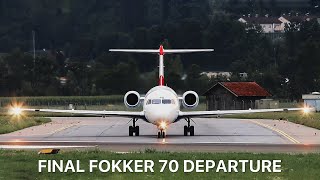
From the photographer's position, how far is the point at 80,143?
43.3 metres

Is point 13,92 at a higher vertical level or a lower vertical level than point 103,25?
lower

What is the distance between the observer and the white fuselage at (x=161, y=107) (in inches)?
1859

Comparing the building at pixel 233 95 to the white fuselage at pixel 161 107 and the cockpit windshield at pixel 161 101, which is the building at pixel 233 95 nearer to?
the white fuselage at pixel 161 107

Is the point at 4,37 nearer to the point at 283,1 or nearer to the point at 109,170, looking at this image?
the point at 283,1

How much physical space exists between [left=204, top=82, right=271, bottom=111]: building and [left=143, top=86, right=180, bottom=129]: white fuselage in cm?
4067

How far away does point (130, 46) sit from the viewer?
302ft

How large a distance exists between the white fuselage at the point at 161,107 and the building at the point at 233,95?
40.7 meters

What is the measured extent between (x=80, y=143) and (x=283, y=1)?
8366 cm

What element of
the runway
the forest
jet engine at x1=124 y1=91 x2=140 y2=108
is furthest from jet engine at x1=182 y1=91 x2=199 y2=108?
the forest

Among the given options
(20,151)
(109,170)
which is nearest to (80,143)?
(20,151)

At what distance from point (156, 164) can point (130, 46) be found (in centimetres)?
6205

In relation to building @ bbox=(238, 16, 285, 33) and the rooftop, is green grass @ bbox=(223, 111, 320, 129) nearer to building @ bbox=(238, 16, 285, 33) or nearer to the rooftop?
the rooftop

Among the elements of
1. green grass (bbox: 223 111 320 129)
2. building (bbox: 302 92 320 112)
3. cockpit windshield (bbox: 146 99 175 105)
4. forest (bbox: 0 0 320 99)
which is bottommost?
green grass (bbox: 223 111 320 129)

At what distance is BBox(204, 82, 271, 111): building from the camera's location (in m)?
89.2
